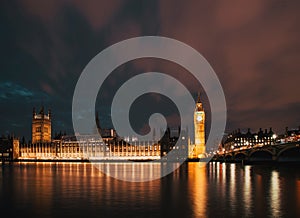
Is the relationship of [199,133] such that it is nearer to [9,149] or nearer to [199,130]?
[199,130]

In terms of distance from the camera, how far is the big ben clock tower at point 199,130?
151 metres

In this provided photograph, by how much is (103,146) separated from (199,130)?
1605 inches

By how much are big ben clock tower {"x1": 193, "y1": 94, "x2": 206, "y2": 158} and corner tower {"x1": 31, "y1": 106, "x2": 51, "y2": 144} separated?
236ft

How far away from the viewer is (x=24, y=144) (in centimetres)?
17012

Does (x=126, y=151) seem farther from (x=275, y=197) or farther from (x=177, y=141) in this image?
(x=275, y=197)

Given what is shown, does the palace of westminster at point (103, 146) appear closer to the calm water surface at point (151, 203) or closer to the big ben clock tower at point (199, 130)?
the big ben clock tower at point (199, 130)

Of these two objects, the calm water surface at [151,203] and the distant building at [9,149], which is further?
the distant building at [9,149]

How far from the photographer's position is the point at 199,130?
15688cm

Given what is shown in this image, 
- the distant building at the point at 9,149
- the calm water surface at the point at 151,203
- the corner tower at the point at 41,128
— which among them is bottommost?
the distant building at the point at 9,149

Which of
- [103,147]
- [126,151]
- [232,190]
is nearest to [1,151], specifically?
[103,147]

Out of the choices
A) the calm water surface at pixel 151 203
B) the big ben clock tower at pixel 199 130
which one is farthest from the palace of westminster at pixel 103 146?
the calm water surface at pixel 151 203

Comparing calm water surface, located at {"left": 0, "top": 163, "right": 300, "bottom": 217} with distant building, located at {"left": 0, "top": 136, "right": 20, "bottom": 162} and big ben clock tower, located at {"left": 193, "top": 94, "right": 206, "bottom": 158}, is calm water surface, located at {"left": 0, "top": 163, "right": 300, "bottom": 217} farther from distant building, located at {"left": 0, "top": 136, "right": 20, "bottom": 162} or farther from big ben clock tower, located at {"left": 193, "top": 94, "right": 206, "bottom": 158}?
distant building, located at {"left": 0, "top": 136, "right": 20, "bottom": 162}

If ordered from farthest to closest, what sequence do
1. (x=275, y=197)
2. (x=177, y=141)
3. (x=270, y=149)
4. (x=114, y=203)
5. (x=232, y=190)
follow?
1. (x=177, y=141)
2. (x=270, y=149)
3. (x=232, y=190)
4. (x=275, y=197)
5. (x=114, y=203)

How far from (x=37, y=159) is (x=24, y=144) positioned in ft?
55.1
